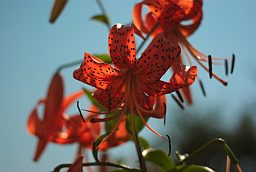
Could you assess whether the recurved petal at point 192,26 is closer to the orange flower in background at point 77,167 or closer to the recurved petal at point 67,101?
the recurved petal at point 67,101

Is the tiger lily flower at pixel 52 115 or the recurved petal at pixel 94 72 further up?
the recurved petal at pixel 94 72

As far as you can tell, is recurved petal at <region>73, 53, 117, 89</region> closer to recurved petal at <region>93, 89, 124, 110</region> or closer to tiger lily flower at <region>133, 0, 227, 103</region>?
recurved petal at <region>93, 89, 124, 110</region>

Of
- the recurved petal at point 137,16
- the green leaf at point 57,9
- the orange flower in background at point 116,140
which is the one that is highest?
the green leaf at point 57,9

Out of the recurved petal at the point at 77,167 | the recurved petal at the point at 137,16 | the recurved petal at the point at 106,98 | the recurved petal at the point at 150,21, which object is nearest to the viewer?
the recurved petal at the point at 77,167

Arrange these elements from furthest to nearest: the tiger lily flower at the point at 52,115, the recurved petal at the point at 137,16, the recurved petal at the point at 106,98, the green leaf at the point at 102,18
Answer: the tiger lily flower at the point at 52,115
the green leaf at the point at 102,18
the recurved petal at the point at 137,16
the recurved petal at the point at 106,98

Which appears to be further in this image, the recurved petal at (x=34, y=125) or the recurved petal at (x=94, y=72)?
the recurved petal at (x=34, y=125)

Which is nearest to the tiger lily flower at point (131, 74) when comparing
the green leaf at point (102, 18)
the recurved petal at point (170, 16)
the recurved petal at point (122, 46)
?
the recurved petal at point (122, 46)

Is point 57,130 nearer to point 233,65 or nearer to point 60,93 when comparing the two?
point 60,93

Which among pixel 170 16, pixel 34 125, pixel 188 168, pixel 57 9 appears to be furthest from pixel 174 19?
pixel 34 125
